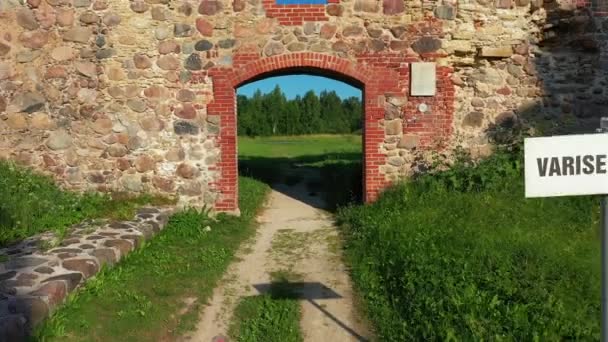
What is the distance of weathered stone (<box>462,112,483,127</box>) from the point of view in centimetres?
861

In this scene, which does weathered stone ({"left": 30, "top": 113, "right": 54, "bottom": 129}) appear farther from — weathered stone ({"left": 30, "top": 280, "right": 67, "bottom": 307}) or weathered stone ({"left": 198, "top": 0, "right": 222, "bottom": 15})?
weathered stone ({"left": 30, "top": 280, "right": 67, "bottom": 307})

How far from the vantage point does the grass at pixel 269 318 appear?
14.7 feet

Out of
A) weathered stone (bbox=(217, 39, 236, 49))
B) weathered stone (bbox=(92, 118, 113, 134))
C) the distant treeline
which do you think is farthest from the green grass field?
the distant treeline

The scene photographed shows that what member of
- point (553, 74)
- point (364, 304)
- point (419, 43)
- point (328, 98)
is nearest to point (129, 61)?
point (419, 43)

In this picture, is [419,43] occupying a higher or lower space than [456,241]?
higher

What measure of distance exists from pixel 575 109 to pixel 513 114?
3.31 feet

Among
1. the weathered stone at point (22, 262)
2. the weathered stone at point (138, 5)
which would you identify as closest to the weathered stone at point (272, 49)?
the weathered stone at point (138, 5)

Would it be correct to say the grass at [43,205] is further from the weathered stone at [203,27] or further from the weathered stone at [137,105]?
the weathered stone at [203,27]

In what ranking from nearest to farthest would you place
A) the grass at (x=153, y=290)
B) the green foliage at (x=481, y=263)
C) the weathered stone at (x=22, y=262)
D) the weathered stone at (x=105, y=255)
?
1. the green foliage at (x=481, y=263)
2. the grass at (x=153, y=290)
3. the weathered stone at (x=22, y=262)
4. the weathered stone at (x=105, y=255)

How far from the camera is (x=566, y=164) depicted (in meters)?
2.71

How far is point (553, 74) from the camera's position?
856 cm

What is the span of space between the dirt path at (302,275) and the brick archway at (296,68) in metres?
0.99

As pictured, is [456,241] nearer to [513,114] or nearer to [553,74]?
[513,114]

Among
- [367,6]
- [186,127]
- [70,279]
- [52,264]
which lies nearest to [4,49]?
[186,127]
